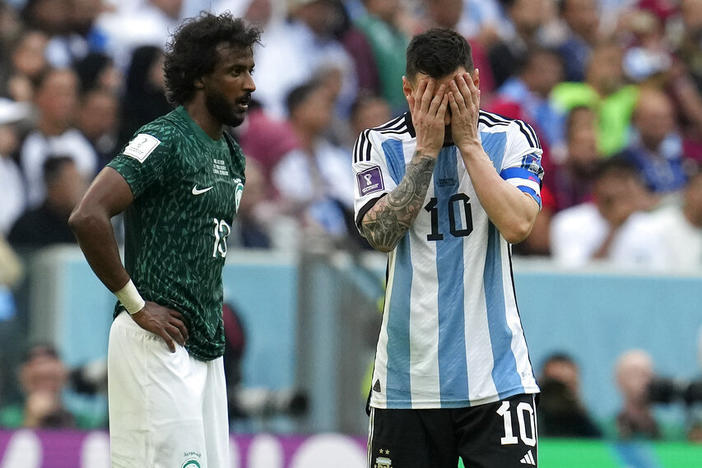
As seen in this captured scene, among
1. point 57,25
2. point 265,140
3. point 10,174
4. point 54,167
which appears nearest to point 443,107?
point 54,167

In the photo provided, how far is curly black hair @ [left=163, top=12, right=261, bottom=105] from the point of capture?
17.5 ft

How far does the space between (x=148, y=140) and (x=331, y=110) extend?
703 cm

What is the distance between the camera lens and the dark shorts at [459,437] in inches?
201

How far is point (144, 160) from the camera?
5055 mm

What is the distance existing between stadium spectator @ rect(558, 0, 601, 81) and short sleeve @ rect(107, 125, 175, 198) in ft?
31.4

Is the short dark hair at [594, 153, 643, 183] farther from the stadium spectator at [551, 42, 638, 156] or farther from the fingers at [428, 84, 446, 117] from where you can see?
the fingers at [428, 84, 446, 117]

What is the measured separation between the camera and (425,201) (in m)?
5.25

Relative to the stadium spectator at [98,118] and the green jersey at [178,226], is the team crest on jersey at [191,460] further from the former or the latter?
the stadium spectator at [98,118]

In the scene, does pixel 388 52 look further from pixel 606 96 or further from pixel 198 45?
pixel 198 45

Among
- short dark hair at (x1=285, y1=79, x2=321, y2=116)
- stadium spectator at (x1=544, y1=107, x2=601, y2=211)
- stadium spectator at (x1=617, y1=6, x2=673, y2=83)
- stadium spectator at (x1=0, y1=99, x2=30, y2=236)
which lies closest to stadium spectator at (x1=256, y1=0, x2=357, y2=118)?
short dark hair at (x1=285, y1=79, x2=321, y2=116)

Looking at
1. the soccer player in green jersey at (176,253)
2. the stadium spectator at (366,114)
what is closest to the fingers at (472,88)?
the soccer player in green jersey at (176,253)

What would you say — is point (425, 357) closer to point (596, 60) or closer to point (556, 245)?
point (556, 245)

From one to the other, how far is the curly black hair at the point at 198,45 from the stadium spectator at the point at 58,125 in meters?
4.99

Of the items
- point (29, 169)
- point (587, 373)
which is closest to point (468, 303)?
point (587, 373)
